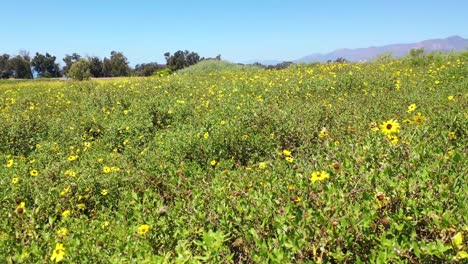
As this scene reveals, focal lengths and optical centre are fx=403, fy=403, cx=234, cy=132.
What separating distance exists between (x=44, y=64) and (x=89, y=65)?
38.0m

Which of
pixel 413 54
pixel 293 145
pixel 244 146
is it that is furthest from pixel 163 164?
pixel 413 54

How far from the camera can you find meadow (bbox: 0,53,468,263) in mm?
2309

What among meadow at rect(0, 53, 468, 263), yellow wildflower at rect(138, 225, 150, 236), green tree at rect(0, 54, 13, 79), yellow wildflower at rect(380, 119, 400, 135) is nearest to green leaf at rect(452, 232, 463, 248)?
meadow at rect(0, 53, 468, 263)

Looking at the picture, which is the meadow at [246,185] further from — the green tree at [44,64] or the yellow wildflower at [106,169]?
the green tree at [44,64]

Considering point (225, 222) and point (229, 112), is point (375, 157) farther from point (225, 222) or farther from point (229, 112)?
point (229, 112)

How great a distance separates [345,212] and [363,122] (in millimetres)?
Result: 3443

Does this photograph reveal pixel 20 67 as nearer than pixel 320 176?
No

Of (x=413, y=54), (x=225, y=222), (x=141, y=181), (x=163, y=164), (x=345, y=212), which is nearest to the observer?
(x=345, y=212)

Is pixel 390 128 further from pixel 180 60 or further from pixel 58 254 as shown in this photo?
pixel 180 60

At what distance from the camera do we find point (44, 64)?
83.5m

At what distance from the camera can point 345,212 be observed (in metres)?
2.44

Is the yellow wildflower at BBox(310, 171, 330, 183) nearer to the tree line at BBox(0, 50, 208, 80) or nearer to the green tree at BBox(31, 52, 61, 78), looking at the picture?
the tree line at BBox(0, 50, 208, 80)

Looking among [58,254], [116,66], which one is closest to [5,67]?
[116,66]

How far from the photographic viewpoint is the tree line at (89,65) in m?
56.7
